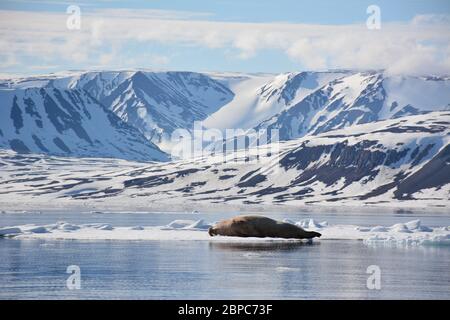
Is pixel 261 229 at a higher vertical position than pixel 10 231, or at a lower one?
higher

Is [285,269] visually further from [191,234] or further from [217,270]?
[191,234]

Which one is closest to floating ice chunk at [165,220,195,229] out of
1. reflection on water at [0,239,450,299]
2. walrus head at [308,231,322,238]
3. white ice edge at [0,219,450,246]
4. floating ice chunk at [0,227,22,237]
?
white ice edge at [0,219,450,246]

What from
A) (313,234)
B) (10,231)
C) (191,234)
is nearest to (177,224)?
(191,234)

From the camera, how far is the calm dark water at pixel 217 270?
57594mm

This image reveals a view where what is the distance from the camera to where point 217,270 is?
67.0 m

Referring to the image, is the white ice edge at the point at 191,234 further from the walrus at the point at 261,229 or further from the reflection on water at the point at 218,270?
the reflection on water at the point at 218,270

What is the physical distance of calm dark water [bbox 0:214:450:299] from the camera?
57594mm

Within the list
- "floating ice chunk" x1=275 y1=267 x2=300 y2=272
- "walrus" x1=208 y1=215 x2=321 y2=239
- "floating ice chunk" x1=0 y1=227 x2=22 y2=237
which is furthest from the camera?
"floating ice chunk" x1=0 y1=227 x2=22 y2=237

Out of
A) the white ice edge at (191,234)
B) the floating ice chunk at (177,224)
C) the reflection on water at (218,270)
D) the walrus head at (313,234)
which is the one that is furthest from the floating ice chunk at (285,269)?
the floating ice chunk at (177,224)

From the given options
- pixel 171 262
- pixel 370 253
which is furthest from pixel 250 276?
pixel 370 253

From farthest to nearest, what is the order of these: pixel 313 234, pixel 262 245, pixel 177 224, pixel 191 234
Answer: pixel 177 224 → pixel 191 234 → pixel 313 234 → pixel 262 245

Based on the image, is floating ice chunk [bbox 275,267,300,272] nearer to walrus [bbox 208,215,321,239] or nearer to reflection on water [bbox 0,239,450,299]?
reflection on water [bbox 0,239,450,299]
